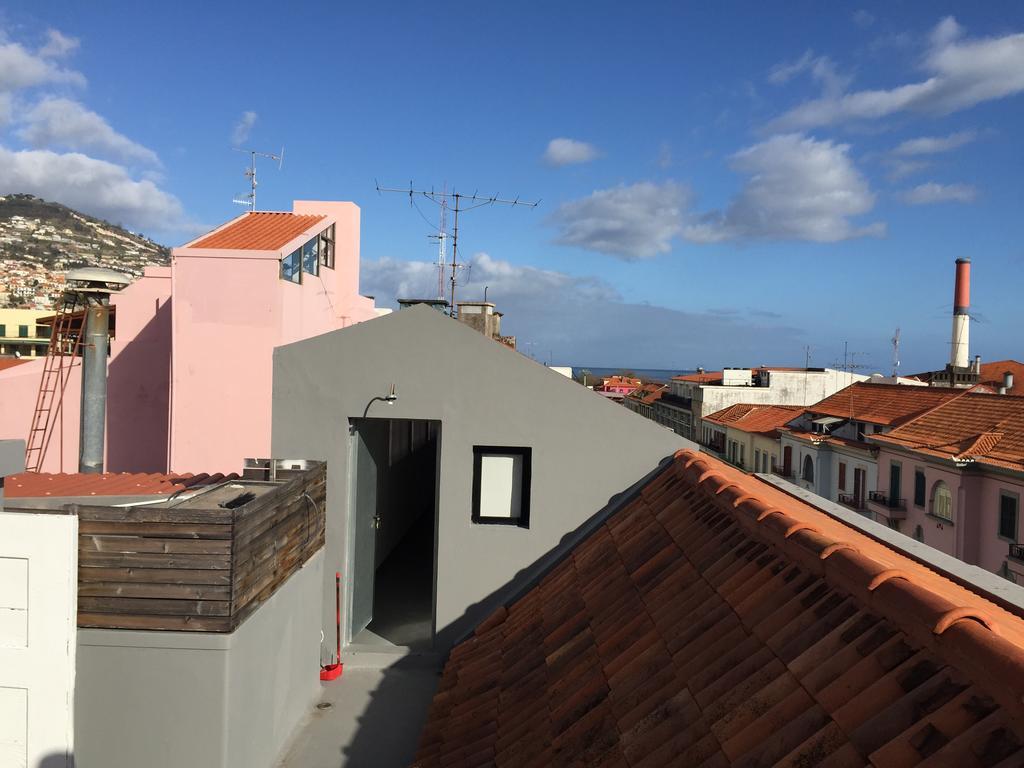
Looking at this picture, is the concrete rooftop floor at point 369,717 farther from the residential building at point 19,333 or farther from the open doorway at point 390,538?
the residential building at point 19,333

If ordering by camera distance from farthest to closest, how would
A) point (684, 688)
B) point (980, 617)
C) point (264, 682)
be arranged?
point (264, 682)
point (684, 688)
point (980, 617)

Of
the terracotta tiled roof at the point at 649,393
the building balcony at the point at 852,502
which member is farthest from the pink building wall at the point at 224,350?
the terracotta tiled roof at the point at 649,393

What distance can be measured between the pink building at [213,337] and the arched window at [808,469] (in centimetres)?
3229

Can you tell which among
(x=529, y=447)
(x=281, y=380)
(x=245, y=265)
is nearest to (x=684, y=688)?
(x=529, y=447)

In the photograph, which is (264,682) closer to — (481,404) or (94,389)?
(481,404)

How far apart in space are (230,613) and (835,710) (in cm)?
425

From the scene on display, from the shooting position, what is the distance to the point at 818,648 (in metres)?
3.53

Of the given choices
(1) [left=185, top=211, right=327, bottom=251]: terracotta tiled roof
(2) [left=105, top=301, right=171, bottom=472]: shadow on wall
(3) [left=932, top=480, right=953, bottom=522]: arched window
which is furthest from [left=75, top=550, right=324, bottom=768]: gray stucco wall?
(3) [left=932, top=480, right=953, bottom=522]: arched window

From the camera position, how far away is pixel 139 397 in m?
20.7

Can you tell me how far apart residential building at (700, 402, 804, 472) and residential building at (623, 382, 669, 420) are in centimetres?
1682

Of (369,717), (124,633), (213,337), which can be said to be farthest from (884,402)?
(124,633)

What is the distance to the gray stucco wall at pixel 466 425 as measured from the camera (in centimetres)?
904

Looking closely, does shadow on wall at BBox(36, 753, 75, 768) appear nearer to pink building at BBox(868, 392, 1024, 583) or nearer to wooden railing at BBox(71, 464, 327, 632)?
wooden railing at BBox(71, 464, 327, 632)

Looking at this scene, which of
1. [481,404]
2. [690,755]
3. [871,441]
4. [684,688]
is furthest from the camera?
[871,441]
